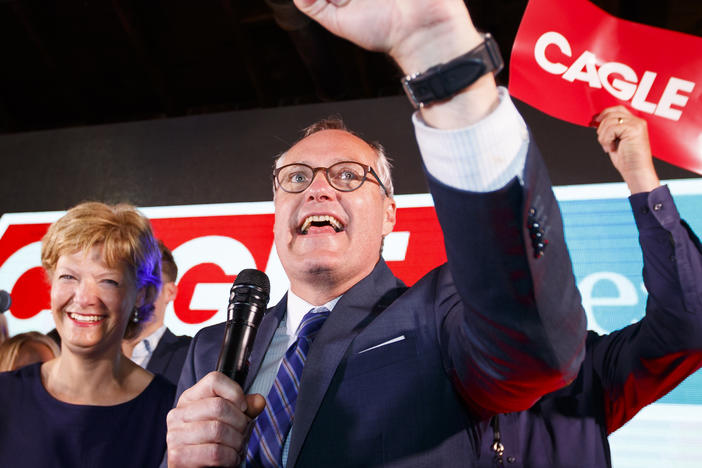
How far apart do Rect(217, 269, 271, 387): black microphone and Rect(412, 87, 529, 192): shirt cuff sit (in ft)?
1.74

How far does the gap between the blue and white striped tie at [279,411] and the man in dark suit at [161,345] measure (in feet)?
4.90

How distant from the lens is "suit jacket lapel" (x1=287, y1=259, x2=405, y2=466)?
1.06 meters

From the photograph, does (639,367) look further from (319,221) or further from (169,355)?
(169,355)

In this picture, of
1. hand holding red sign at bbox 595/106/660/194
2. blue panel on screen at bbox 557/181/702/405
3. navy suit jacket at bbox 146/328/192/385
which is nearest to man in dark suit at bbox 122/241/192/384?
navy suit jacket at bbox 146/328/192/385

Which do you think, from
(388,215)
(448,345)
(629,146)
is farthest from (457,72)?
(629,146)

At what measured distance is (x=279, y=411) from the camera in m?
1.16

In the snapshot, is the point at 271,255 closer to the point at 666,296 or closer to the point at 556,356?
the point at 666,296

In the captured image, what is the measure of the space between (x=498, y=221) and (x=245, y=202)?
99.7 inches

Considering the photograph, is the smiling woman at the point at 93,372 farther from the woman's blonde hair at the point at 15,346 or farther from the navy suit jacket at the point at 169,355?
the woman's blonde hair at the point at 15,346

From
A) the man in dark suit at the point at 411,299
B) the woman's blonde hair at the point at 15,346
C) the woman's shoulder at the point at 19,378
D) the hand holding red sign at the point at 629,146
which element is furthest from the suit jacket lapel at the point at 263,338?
the woman's blonde hair at the point at 15,346

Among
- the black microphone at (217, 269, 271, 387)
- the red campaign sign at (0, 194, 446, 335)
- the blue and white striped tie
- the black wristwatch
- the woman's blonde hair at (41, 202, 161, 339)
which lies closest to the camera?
the black wristwatch

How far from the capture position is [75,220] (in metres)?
1.98

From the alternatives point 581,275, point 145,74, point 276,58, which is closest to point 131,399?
point 581,275

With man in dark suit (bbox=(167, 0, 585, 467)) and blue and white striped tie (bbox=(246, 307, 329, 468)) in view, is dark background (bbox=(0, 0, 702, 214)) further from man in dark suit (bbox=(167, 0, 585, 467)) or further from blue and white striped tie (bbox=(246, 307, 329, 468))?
blue and white striped tie (bbox=(246, 307, 329, 468))
